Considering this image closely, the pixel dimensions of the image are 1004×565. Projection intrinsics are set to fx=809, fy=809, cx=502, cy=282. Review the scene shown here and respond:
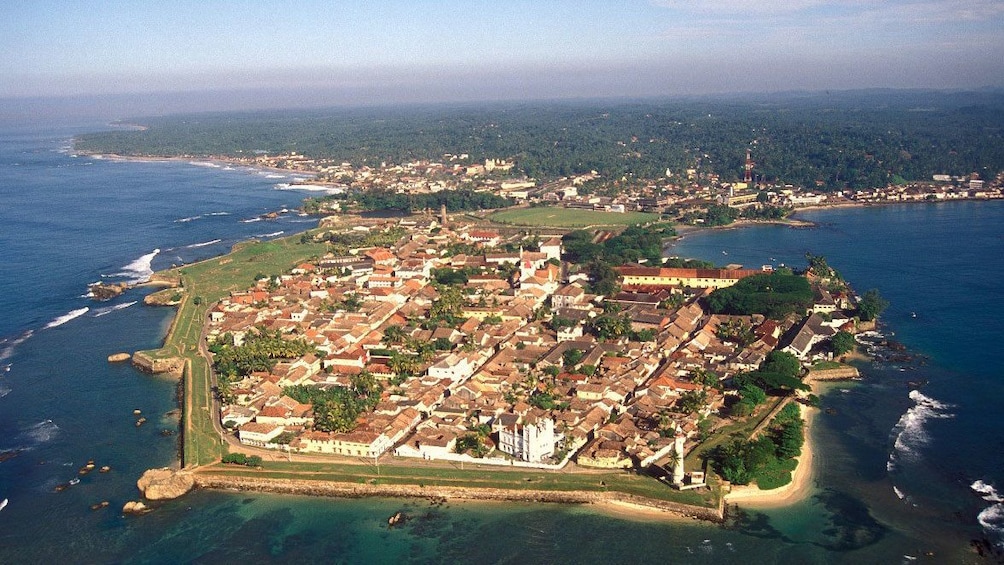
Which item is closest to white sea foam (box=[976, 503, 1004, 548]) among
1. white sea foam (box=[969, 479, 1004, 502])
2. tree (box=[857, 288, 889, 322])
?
white sea foam (box=[969, 479, 1004, 502])

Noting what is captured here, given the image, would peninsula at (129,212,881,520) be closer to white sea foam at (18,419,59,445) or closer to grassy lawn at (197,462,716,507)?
grassy lawn at (197,462,716,507)

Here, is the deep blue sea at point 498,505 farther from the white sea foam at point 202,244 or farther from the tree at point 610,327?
the tree at point 610,327

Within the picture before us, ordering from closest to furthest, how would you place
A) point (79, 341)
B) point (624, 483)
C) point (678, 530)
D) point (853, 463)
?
point (678, 530) < point (624, 483) < point (853, 463) < point (79, 341)

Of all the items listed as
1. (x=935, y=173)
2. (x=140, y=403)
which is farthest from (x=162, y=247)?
(x=935, y=173)

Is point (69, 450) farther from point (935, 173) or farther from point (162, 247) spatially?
point (935, 173)

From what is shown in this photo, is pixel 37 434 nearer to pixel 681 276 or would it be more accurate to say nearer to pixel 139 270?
pixel 139 270

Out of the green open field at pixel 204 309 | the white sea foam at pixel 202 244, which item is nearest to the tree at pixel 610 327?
the green open field at pixel 204 309
